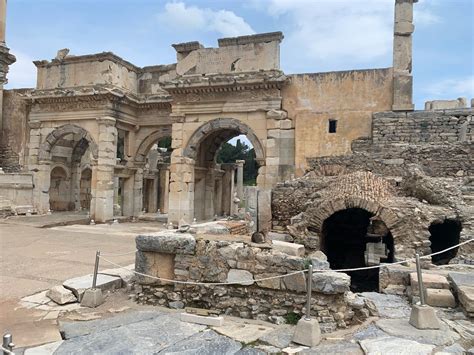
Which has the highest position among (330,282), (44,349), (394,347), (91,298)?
(330,282)

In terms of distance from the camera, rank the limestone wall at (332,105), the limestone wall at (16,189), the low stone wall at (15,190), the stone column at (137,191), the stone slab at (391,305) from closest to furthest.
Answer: the stone slab at (391,305) < the limestone wall at (332,105) < the low stone wall at (15,190) < the limestone wall at (16,189) < the stone column at (137,191)

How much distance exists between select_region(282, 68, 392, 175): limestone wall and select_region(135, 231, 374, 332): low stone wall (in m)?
8.80

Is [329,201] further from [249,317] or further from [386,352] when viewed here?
[386,352]

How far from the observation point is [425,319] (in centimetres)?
404

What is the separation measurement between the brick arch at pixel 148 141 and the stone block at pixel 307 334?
14829mm

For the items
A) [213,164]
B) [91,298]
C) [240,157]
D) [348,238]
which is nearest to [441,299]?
[91,298]

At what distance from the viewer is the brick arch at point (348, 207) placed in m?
7.51

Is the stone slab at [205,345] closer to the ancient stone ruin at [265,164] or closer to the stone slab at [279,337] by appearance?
the stone slab at [279,337]

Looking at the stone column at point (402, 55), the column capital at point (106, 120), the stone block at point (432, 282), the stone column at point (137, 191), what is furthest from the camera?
the stone column at point (137, 191)

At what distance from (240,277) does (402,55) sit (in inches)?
444

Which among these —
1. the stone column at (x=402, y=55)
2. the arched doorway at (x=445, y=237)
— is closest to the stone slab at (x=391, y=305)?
the arched doorway at (x=445, y=237)

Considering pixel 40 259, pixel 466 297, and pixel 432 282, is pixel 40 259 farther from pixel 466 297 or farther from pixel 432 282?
pixel 466 297

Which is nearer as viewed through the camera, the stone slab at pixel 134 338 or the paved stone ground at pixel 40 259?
the stone slab at pixel 134 338

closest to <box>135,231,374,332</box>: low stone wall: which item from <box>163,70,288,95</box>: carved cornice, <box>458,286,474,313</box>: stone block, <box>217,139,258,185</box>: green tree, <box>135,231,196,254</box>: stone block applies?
<box>135,231,196,254</box>: stone block
